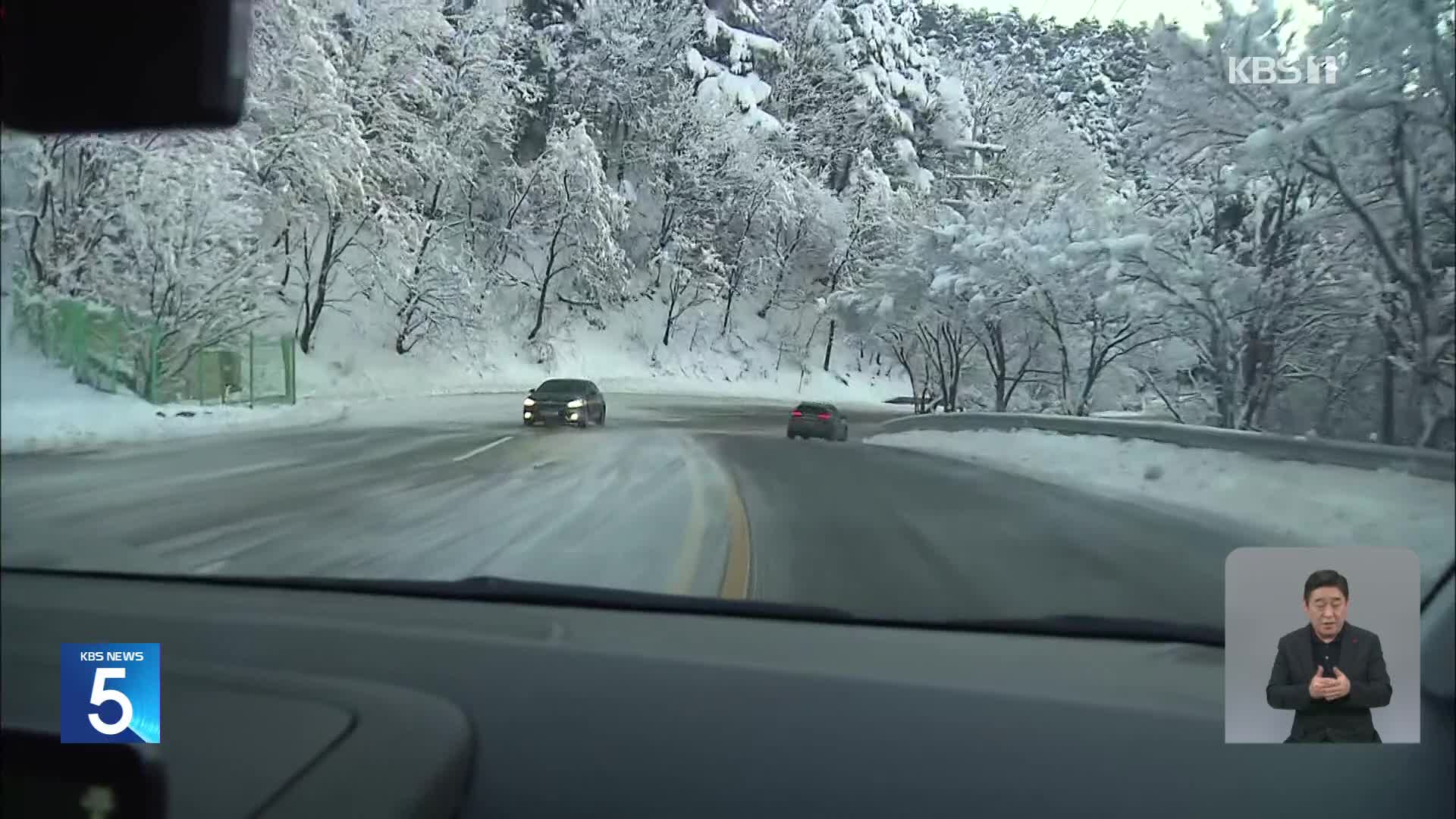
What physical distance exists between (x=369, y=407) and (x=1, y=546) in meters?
1.94

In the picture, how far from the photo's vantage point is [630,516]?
5078mm

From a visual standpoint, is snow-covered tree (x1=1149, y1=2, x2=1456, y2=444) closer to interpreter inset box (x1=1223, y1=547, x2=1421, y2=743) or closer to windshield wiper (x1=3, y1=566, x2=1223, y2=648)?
interpreter inset box (x1=1223, y1=547, x2=1421, y2=743)

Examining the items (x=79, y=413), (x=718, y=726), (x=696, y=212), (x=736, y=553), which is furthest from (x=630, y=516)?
(x=79, y=413)

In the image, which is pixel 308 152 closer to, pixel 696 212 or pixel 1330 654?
pixel 696 212

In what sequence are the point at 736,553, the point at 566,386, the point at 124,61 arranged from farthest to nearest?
1. the point at 566,386
2. the point at 736,553
3. the point at 124,61

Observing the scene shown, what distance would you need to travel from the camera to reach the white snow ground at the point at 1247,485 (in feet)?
11.1

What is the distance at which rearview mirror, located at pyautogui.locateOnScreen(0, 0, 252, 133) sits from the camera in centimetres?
222

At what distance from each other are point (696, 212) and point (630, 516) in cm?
188

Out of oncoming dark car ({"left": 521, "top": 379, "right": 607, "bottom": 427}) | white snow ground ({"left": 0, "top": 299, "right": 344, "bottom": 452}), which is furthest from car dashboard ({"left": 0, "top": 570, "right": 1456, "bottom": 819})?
white snow ground ({"left": 0, "top": 299, "right": 344, "bottom": 452})

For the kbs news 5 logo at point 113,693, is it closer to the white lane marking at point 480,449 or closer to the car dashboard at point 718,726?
the car dashboard at point 718,726

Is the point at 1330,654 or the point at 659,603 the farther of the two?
the point at 659,603

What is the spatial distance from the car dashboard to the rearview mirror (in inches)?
68.3

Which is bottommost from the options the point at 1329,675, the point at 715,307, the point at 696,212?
the point at 1329,675

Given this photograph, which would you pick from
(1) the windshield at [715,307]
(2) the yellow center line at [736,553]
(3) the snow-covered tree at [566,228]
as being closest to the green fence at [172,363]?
(1) the windshield at [715,307]
